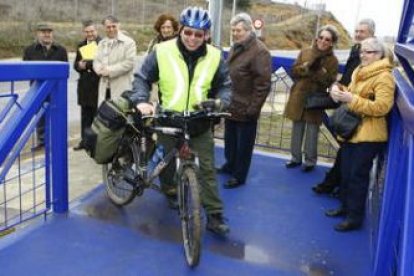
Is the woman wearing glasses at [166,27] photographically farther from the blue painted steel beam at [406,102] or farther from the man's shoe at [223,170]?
the blue painted steel beam at [406,102]

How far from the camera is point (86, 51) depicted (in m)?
5.65

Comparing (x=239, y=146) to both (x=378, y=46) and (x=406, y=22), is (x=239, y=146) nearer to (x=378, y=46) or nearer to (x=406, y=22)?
(x=378, y=46)

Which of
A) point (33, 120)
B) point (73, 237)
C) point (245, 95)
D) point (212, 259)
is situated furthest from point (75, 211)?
point (245, 95)

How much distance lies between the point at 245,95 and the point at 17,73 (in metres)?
2.07

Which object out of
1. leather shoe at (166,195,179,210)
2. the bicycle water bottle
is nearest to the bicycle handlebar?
the bicycle water bottle

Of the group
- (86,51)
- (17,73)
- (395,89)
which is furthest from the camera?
(86,51)

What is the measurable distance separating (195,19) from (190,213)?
1251 mm

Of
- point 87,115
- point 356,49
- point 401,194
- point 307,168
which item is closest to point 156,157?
point 401,194

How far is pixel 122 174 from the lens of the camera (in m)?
4.03

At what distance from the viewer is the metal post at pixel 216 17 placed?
588 centimetres

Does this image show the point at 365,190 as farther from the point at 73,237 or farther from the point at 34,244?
the point at 34,244

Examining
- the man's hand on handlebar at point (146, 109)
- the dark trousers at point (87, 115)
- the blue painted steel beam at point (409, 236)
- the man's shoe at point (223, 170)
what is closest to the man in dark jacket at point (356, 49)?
the man's shoe at point (223, 170)

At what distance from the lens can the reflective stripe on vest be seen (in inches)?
134

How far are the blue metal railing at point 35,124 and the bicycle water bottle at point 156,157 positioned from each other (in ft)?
2.08
